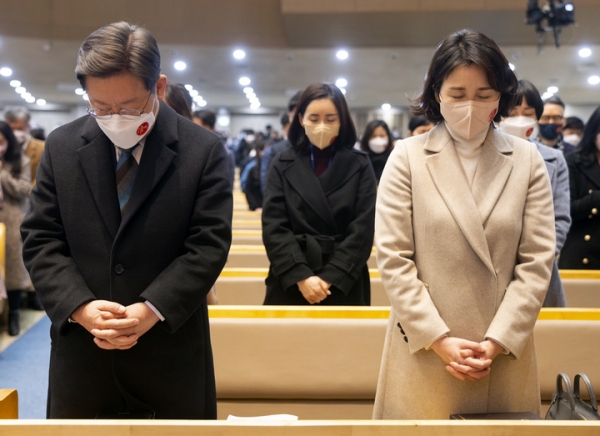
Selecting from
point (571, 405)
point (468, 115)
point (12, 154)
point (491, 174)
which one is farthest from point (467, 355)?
point (12, 154)

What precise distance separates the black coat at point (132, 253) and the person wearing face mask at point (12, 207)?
3515mm

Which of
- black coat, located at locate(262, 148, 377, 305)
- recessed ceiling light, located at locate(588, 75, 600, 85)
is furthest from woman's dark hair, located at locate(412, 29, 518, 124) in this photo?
recessed ceiling light, located at locate(588, 75, 600, 85)

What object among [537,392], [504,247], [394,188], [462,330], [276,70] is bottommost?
[537,392]

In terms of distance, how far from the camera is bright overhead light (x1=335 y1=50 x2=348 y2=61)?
39.4ft

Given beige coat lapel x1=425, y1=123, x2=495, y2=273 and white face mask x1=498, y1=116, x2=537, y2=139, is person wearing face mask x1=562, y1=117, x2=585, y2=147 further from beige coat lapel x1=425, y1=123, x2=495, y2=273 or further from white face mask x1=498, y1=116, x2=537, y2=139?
beige coat lapel x1=425, y1=123, x2=495, y2=273

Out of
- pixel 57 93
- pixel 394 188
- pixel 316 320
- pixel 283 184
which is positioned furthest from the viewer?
pixel 57 93

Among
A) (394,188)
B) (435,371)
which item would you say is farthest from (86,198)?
(435,371)

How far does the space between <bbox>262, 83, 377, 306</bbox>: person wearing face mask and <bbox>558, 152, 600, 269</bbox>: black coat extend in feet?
4.21

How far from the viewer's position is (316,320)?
2445 mm

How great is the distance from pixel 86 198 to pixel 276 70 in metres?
13.8

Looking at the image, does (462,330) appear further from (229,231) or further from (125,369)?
(125,369)

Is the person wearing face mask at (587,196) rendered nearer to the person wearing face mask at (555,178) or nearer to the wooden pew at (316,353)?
the person wearing face mask at (555,178)

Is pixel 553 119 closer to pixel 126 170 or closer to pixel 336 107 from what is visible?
pixel 336 107

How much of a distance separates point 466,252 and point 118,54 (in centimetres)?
96
